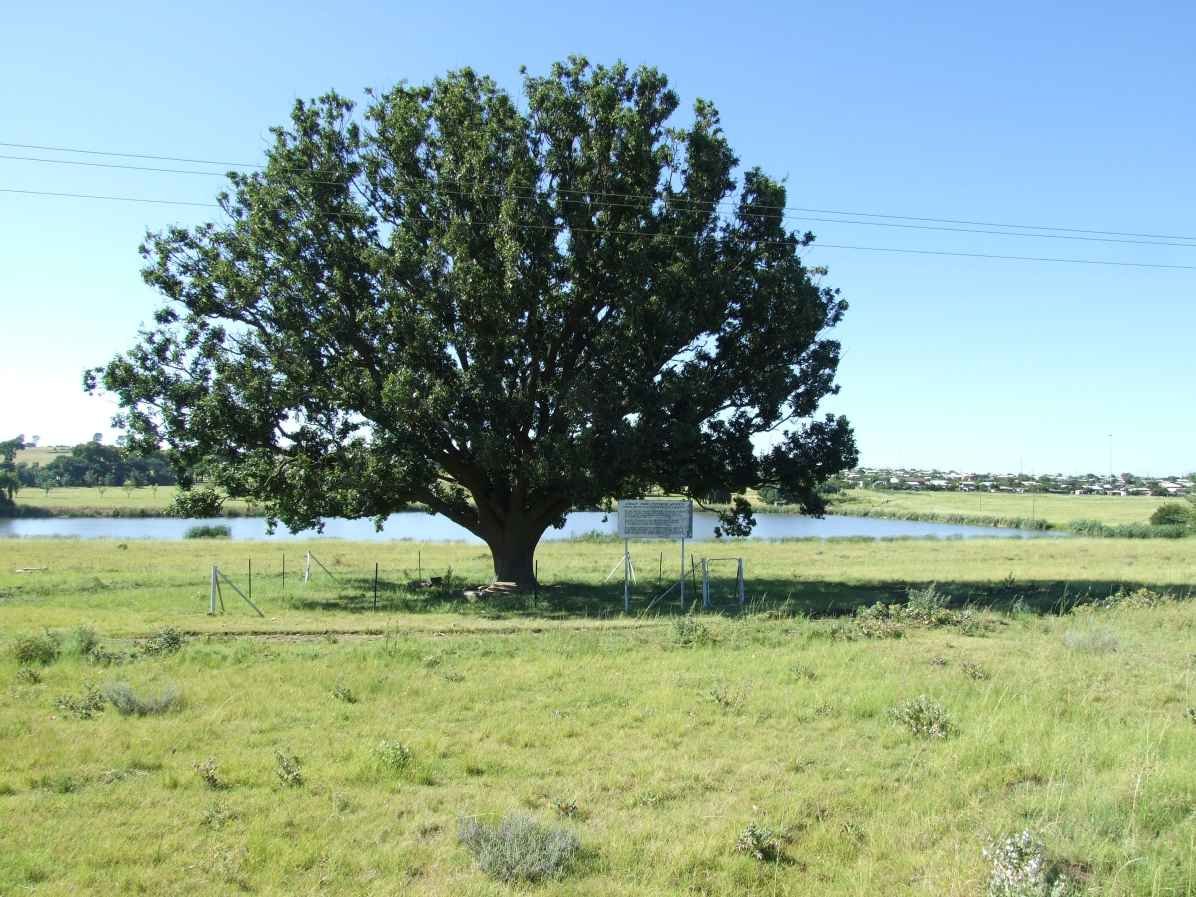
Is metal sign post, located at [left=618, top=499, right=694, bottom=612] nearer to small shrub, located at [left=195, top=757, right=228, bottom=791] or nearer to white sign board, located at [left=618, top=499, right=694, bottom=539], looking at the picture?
white sign board, located at [left=618, top=499, right=694, bottom=539]

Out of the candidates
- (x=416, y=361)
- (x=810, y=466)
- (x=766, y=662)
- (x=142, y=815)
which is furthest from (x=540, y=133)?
(x=142, y=815)

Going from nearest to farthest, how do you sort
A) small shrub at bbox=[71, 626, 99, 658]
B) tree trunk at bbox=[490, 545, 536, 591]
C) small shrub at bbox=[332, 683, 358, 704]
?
small shrub at bbox=[332, 683, 358, 704] < small shrub at bbox=[71, 626, 99, 658] < tree trunk at bbox=[490, 545, 536, 591]

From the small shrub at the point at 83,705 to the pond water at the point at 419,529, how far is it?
60117 mm

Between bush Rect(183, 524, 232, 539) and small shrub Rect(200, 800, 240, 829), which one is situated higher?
small shrub Rect(200, 800, 240, 829)

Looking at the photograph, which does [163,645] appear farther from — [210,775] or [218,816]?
[218,816]

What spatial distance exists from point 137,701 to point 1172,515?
290 ft

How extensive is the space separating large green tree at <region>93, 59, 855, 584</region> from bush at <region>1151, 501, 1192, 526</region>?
2541 inches

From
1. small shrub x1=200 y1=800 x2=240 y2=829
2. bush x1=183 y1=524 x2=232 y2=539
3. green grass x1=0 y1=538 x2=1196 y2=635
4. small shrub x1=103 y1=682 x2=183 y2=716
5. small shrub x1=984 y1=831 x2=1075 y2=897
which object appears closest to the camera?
small shrub x1=984 y1=831 x2=1075 y2=897

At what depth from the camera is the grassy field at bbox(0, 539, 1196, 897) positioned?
6566 mm

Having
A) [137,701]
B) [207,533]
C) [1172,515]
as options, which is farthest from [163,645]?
[1172,515]

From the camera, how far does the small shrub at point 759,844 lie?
22.4 feet

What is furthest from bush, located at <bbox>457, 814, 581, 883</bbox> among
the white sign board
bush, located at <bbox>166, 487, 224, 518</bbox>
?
bush, located at <bbox>166, 487, 224, 518</bbox>

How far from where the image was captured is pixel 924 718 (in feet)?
33.2

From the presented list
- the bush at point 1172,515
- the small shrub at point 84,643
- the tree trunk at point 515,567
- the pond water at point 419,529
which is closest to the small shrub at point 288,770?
the small shrub at point 84,643
